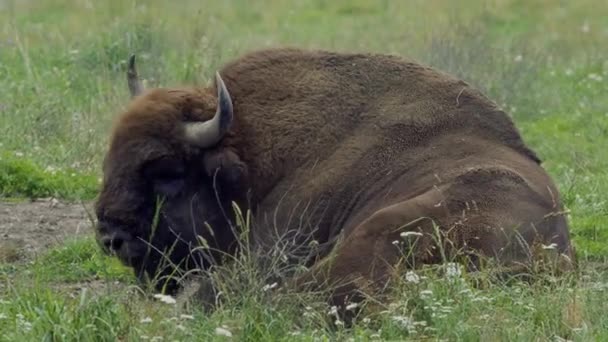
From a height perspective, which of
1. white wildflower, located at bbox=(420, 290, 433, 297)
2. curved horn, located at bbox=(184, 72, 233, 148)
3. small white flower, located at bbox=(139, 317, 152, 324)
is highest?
curved horn, located at bbox=(184, 72, 233, 148)

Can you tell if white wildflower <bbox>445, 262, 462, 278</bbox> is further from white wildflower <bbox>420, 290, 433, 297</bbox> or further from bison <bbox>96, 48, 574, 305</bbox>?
bison <bbox>96, 48, 574, 305</bbox>

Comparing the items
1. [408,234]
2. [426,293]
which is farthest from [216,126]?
[426,293]

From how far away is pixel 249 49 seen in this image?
11500mm

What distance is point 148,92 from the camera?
26.6ft

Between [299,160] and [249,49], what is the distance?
371cm

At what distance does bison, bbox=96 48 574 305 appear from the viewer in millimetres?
7633

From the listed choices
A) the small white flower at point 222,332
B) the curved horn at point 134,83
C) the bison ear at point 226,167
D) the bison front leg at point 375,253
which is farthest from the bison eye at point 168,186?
the small white flower at point 222,332

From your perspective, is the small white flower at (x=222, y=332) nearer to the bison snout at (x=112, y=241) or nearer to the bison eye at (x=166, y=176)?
the bison snout at (x=112, y=241)

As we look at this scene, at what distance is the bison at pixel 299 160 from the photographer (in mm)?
7633

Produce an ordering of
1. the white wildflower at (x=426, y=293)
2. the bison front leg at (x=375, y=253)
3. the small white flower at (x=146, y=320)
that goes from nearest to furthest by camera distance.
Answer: the small white flower at (x=146, y=320), the white wildflower at (x=426, y=293), the bison front leg at (x=375, y=253)

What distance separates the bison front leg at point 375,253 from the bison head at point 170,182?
2.54ft

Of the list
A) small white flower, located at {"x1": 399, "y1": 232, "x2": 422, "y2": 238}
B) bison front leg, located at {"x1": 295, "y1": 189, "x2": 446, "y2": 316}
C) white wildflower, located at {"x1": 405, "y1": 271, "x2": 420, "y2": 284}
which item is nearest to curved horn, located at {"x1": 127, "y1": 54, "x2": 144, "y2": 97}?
bison front leg, located at {"x1": 295, "y1": 189, "x2": 446, "y2": 316}

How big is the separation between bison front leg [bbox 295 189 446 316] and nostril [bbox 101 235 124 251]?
1090 millimetres

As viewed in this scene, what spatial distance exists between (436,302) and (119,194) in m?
2.07
